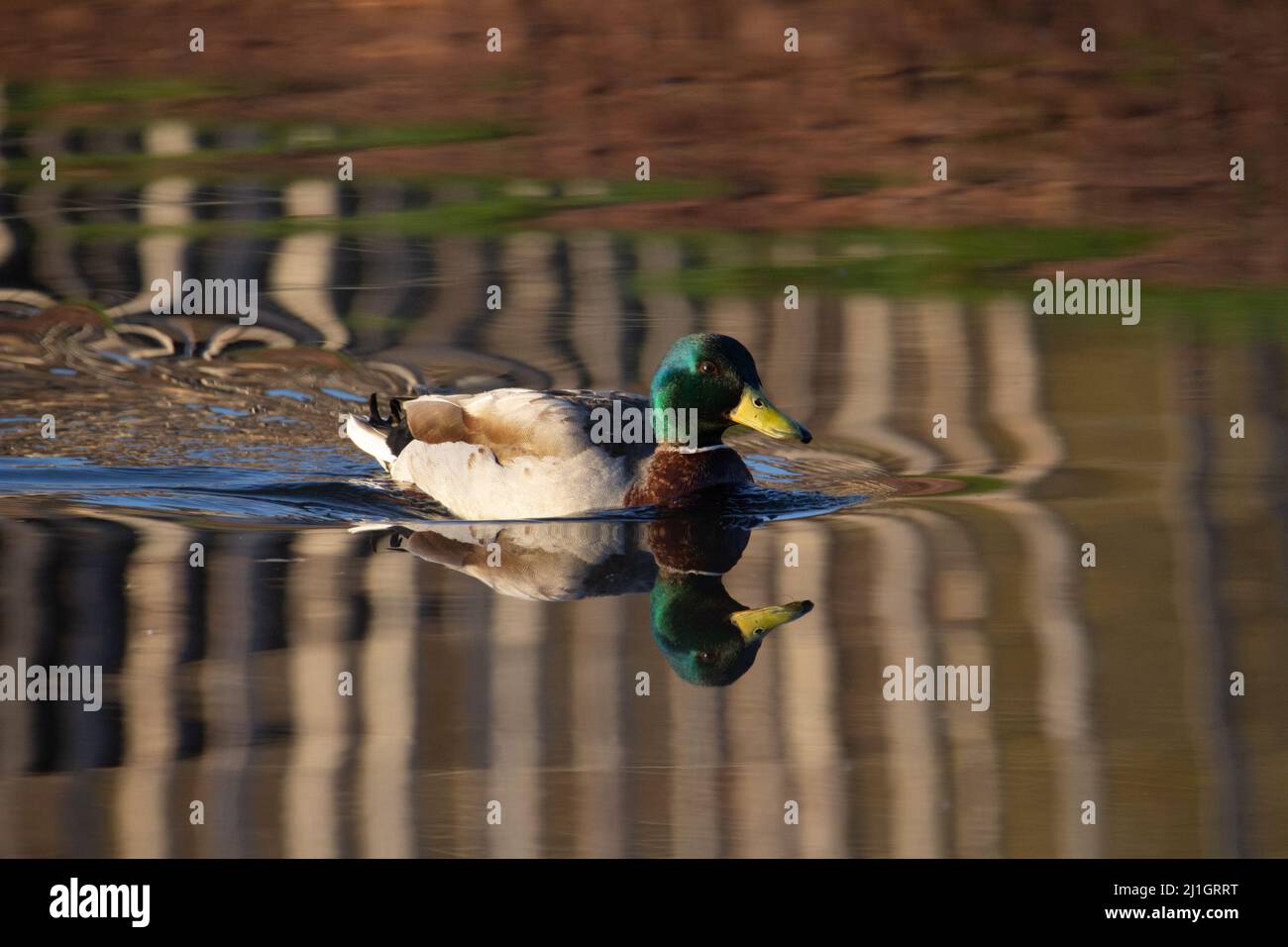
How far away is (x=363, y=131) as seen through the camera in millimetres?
17562

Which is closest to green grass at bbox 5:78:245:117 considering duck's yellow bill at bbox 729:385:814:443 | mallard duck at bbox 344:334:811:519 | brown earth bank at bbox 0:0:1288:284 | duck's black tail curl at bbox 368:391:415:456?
brown earth bank at bbox 0:0:1288:284

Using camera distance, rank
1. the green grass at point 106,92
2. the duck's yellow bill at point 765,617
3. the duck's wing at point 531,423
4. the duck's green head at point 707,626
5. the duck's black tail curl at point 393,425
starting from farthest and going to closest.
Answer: the green grass at point 106,92, the duck's black tail curl at point 393,425, the duck's wing at point 531,423, the duck's yellow bill at point 765,617, the duck's green head at point 707,626

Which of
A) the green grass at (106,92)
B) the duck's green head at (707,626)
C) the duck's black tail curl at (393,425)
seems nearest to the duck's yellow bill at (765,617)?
the duck's green head at (707,626)

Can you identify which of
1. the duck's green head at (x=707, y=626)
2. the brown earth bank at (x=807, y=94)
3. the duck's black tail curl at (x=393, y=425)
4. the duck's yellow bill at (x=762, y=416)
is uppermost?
the brown earth bank at (x=807, y=94)

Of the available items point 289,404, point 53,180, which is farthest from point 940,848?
point 53,180

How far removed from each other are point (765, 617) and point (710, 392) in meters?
1.49

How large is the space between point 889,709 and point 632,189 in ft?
30.8

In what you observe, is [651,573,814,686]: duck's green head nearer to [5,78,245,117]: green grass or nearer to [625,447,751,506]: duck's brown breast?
[625,447,751,506]: duck's brown breast

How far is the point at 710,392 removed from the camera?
862 cm

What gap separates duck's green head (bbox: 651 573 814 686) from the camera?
7027mm

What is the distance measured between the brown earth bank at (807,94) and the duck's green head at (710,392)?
5.72 meters

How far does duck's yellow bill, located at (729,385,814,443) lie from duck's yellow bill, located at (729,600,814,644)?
1142mm

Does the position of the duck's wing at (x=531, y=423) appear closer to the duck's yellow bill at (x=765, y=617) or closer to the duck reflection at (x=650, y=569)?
the duck reflection at (x=650, y=569)

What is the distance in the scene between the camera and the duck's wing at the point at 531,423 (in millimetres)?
8484
